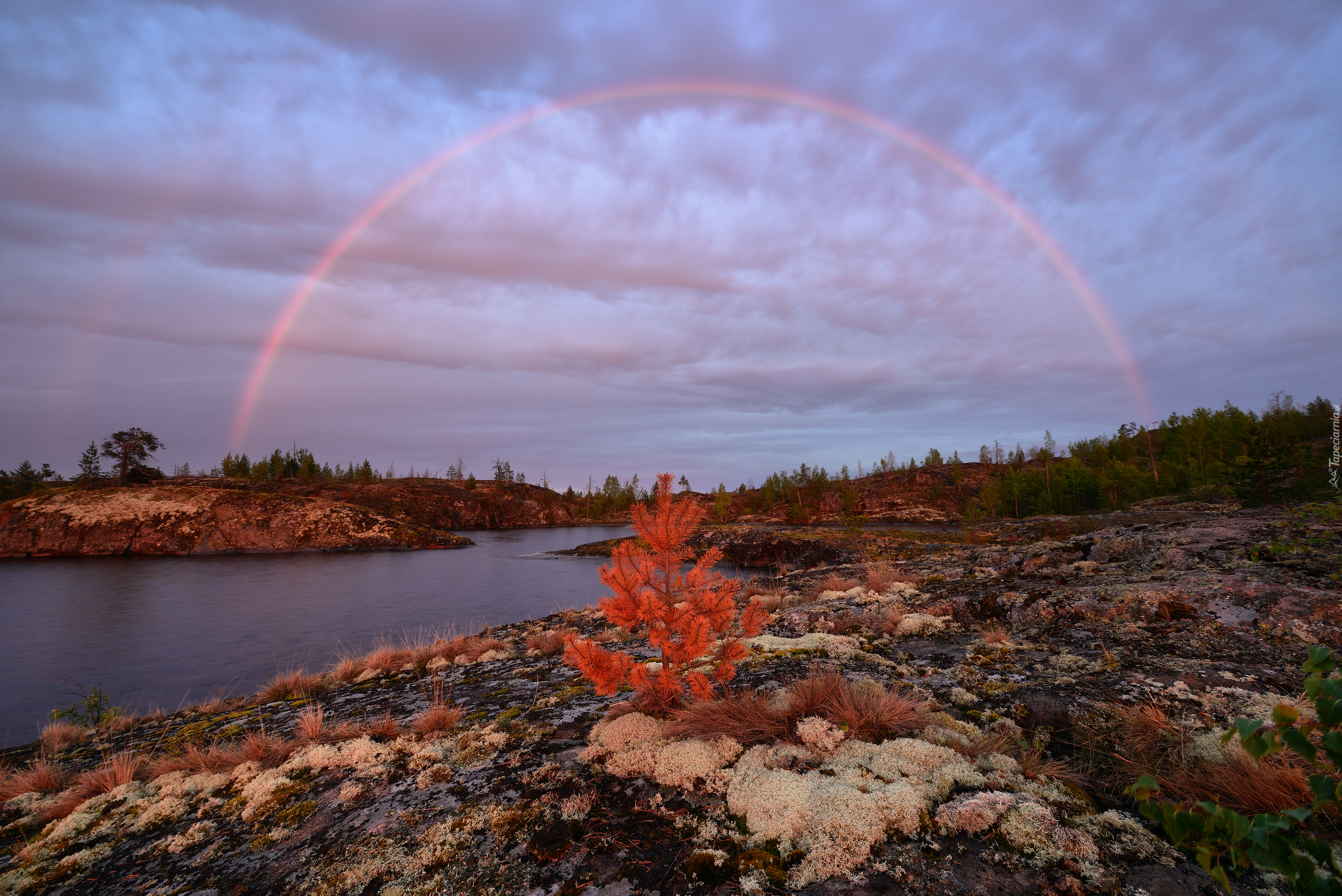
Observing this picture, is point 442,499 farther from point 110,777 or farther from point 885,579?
point 110,777

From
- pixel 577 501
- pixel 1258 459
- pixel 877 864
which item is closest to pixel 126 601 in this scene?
pixel 877 864

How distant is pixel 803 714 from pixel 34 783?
10037 mm

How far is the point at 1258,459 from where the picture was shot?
25.3 m

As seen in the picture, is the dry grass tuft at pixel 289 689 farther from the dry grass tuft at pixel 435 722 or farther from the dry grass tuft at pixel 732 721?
the dry grass tuft at pixel 732 721

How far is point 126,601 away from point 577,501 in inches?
4877

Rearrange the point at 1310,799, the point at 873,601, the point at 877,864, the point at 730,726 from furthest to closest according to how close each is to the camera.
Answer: the point at 873,601 < the point at 730,726 < the point at 1310,799 < the point at 877,864

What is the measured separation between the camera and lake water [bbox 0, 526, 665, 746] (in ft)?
53.5

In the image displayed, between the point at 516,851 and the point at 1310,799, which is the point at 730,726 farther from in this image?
the point at 1310,799

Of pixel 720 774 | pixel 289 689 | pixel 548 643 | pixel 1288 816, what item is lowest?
pixel 289 689

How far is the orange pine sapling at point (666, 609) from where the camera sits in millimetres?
5688

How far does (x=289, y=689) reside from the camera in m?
11.4

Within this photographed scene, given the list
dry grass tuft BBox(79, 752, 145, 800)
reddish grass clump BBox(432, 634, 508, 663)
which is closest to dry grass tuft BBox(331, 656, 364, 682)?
reddish grass clump BBox(432, 634, 508, 663)

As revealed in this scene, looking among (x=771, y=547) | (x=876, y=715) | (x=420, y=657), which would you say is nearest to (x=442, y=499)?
(x=771, y=547)

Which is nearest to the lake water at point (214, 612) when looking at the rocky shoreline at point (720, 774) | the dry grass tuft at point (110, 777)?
the rocky shoreline at point (720, 774)
